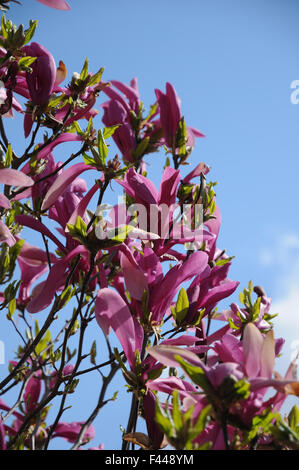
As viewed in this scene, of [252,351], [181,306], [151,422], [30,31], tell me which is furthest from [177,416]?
[30,31]

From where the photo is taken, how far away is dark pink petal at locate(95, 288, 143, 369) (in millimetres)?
692

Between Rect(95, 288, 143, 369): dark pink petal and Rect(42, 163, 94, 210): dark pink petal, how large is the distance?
199 mm

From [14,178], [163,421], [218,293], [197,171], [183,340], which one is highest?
[197,171]

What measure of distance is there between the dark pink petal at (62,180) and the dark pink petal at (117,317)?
199 mm

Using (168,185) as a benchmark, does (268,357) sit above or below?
below

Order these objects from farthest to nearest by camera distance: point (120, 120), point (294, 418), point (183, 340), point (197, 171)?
1. point (120, 120)
2. point (197, 171)
3. point (183, 340)
4. point (294, 418)

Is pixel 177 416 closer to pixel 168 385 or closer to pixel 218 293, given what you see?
pixel 168 385

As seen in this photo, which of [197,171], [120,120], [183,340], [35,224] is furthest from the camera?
[120,120]

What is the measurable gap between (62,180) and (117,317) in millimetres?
261

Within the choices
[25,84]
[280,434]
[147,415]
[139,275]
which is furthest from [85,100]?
[280,434]

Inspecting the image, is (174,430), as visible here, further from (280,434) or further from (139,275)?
(139,275)

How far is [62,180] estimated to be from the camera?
77 centimetres

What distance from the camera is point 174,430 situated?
46cm
